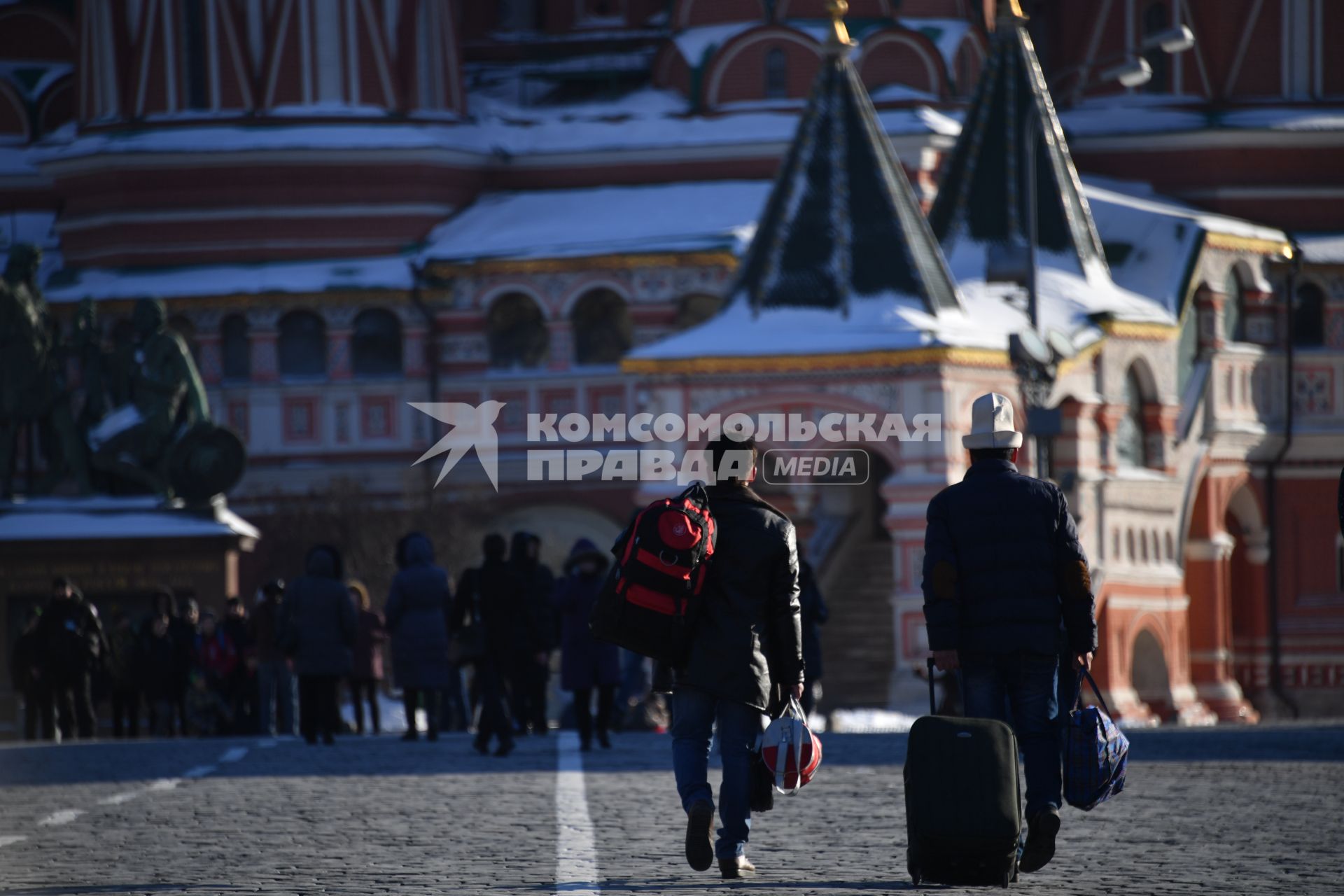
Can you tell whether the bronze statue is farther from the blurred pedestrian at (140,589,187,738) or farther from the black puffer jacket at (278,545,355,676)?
the black puffer jacket at (278,545,355,676)

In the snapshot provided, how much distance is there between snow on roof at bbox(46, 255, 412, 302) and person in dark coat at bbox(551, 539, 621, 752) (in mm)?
23021

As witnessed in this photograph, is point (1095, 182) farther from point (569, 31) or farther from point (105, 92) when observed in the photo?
point (105, 92)

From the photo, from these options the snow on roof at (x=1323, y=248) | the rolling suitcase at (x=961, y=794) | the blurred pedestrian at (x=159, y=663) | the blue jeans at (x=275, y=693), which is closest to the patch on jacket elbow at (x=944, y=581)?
the rolling suitcase at (x=961, y=794)

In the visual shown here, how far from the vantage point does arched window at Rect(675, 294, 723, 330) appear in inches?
1750

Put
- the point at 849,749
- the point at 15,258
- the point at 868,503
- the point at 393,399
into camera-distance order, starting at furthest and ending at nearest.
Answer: the point at 393,399 < the point at 868,503 < the point at 15,258 < the point at 849,749

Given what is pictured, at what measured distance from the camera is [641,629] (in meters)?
11.8

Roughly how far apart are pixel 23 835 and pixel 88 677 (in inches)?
551

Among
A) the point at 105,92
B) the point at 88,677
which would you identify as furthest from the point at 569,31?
the point at 88,677

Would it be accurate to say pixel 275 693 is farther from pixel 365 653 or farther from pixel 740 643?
pixel 740 643

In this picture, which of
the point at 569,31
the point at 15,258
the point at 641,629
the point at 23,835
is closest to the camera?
the point at 641,629

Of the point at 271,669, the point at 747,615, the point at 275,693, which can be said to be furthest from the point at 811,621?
the point at 747,615

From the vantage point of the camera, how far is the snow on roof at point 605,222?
44719 millimetres

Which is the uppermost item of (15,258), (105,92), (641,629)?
(105,92)

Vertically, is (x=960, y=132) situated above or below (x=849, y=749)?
above
